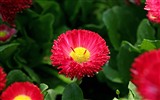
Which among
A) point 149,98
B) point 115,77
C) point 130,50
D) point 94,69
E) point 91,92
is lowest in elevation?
point 91,92

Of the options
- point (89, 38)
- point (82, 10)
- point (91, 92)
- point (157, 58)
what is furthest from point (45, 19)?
point (157, 58)

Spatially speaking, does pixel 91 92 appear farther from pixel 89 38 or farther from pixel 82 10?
pixel 89 38

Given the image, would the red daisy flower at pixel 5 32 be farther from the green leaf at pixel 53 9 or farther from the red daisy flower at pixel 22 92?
the red daisy flower at pixel 22 92

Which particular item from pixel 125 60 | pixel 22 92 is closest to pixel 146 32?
pixel 125 60

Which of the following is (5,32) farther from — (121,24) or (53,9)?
(121,24)

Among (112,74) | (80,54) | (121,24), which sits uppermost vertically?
(80,54)

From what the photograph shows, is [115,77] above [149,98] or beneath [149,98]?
beneath
